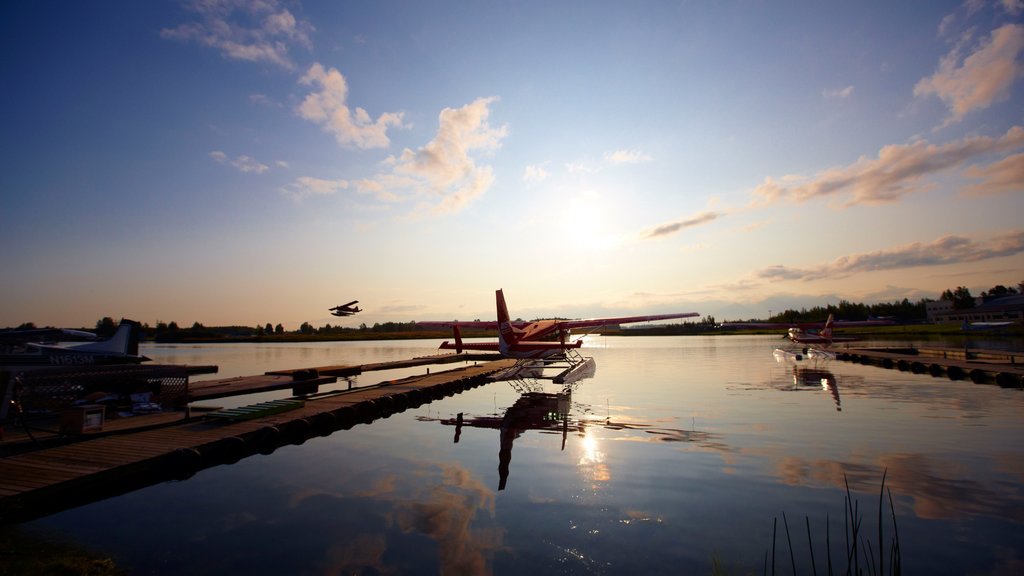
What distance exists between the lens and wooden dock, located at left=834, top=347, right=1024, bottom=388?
2456 cm

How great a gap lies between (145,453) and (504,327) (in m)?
17.1

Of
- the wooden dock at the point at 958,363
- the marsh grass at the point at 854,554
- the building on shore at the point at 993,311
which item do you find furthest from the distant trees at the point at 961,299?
the marsh grass at the point at 854,554

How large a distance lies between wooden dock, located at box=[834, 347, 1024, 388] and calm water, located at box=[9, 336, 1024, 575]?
10.6m

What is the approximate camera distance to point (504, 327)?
25.9m

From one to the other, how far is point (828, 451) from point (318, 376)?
23606 millimetres

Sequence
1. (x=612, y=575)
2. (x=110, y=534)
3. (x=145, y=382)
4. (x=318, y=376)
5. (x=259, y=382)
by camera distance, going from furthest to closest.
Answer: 1. (x=318, y=376)
2. (x=259, y=382)
3. (x=145, y=382)
4. (x=110, y=534)
5. (x=612, y=575)

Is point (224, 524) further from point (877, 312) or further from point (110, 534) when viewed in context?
point (877, 312)

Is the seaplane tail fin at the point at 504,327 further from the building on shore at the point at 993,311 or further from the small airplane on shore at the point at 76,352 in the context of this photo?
the building on shore at the point at 993,311

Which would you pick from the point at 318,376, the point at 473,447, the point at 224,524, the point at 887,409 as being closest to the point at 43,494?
the point at 224,524

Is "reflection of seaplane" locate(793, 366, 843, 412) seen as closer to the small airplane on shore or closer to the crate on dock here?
the crate on dock

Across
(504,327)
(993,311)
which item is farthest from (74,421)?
(993,311)

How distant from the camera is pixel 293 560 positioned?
6.94 meters

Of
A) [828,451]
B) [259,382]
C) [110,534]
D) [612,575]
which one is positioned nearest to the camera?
[612,575]

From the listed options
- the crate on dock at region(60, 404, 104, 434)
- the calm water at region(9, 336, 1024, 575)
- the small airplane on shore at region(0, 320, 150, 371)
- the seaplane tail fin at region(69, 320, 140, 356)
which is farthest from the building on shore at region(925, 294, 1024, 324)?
the crate on dock at region(60, 404, 104, 434)
